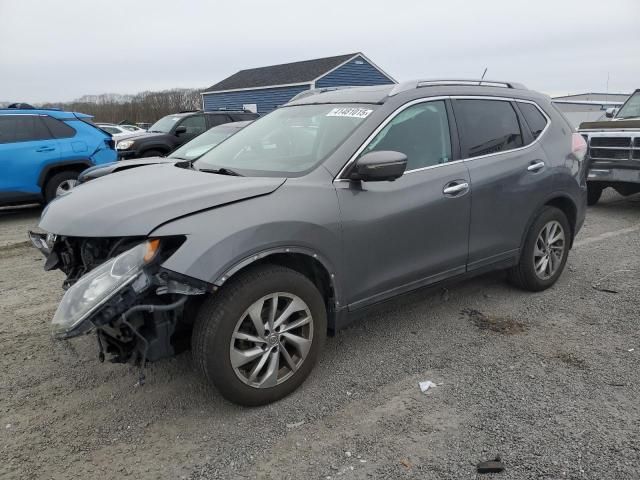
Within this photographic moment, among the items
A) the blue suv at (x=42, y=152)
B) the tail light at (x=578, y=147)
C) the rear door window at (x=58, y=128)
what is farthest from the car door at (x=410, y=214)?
the rear door window at (x=58, y=128)

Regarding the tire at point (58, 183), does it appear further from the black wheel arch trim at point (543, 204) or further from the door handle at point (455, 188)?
the black wheel arch trim at point (543, 204)

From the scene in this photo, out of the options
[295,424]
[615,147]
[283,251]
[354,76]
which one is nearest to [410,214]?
[283,251]

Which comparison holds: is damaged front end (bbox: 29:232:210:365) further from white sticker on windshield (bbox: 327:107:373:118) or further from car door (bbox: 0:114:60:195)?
car door (bbox: 0:114:60:195)

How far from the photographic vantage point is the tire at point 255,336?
265 cm

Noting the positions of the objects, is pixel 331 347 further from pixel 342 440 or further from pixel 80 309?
pixel 80 309

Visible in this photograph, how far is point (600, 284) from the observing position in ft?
16.1

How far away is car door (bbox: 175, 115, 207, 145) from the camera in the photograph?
12.7 meters

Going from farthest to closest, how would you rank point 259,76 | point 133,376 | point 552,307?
point 259,76, point 552,307, point 133,376

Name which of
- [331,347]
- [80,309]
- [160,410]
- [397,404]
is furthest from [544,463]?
[80,309]

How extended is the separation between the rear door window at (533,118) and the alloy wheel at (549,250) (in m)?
0.82

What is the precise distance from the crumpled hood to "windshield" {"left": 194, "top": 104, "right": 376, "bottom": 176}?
0.96 feet

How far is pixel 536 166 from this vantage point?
4250 mm

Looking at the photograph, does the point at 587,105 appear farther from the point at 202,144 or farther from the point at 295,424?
the point at 295,424

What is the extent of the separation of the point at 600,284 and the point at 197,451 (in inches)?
162
